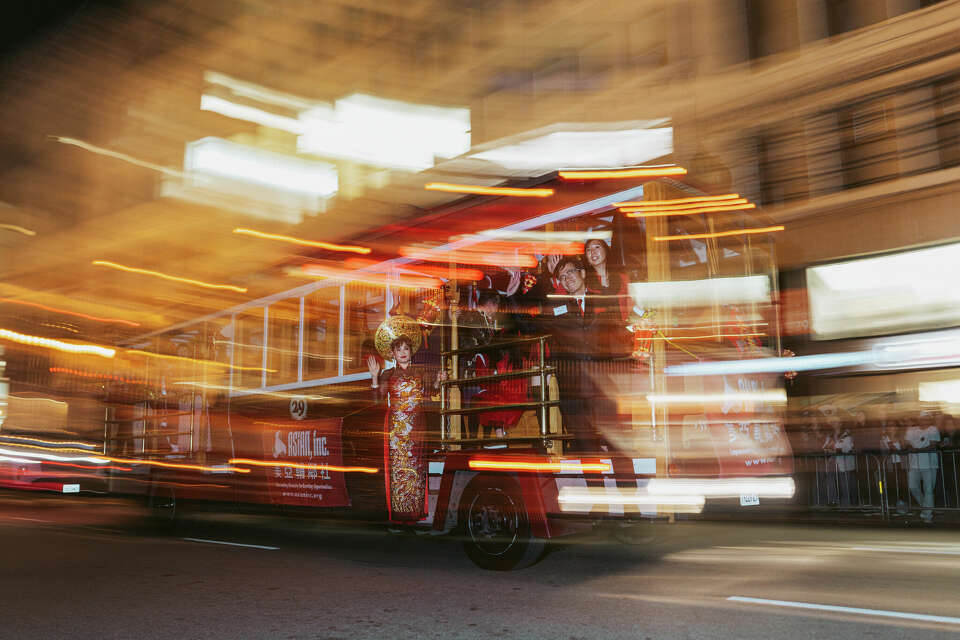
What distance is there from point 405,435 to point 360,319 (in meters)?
1.59

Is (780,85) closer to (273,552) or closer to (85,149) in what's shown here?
(273,552)

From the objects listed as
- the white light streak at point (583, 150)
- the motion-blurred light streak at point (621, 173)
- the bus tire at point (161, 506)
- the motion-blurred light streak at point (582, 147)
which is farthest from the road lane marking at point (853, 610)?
the motion-blurred light streak at point (582, 147)

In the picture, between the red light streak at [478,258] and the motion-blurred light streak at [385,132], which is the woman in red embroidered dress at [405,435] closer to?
the red light streak at [478,258]

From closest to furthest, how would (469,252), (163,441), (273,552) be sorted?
(469,252), (273,552), (163,441)

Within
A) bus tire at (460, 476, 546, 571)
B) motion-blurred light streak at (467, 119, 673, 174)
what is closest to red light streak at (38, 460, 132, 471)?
bus tire at (460, 476, 546, 571)

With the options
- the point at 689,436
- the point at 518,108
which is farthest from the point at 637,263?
the point at 518,108

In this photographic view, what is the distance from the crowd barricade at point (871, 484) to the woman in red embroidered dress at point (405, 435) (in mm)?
7062

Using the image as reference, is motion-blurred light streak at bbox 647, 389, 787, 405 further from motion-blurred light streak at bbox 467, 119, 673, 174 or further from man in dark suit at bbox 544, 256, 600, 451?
motion-blurred light streak at bbox 467, 119, 673, 174

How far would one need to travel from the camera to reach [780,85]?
14.8m

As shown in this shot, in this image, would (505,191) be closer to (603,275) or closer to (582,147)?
(603,275)

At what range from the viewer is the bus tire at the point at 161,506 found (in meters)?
9.75

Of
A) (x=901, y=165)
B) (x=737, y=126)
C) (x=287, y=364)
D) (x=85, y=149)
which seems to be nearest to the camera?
(x=287, y=364)

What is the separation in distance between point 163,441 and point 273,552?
10.5ft

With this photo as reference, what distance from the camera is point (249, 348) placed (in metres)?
9.23
